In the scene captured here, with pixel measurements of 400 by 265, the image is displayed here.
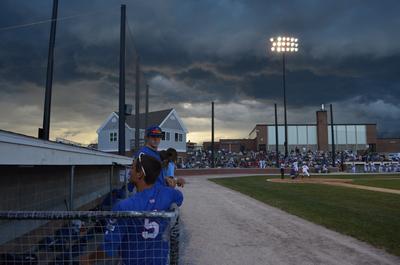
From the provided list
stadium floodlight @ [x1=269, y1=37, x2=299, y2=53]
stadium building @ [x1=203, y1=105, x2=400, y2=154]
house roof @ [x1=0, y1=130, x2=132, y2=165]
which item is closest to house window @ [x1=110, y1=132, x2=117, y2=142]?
stadium floodlight @ [x1=269, y1=37, x2=299, y2=53]

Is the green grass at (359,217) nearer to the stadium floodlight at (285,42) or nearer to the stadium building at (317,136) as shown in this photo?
the stadium floodlight at (285,42)

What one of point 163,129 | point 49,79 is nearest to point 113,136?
point 163,129

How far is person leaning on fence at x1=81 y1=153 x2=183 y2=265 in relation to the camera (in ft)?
8.96

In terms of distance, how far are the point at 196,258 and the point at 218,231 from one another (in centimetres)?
284

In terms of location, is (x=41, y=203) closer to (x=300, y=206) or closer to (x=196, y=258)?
(x=196, y=258)

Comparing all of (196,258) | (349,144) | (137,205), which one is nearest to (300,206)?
(196,258)

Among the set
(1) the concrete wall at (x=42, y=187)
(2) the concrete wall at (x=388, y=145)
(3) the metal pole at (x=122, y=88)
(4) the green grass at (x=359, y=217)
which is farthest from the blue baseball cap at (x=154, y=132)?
(2) the concrete wall at (x=388, y=145)

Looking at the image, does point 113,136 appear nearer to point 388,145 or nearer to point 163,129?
point 163,129

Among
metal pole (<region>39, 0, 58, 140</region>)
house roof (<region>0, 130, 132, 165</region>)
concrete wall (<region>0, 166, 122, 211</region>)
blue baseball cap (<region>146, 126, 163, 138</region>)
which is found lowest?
concrete wall (<region>0, 166, 122, 211</region>)

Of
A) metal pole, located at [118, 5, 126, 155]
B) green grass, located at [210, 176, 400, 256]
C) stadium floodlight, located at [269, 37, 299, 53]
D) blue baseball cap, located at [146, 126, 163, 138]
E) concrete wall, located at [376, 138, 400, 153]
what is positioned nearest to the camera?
blue baseball cap, located at [146, 126, 163, 138]

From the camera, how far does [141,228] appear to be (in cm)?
289

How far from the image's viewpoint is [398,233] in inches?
370

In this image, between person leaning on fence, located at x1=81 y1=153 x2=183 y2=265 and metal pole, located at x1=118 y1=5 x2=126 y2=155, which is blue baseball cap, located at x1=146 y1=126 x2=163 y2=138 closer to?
person leaning on fence, located at x1=81 y1=153 x2=183 y2=265

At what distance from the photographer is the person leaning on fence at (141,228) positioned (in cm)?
273
